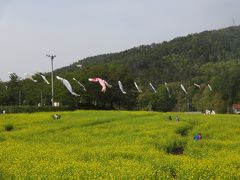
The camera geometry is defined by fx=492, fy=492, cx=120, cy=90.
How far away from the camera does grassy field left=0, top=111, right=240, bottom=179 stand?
18.4 metres

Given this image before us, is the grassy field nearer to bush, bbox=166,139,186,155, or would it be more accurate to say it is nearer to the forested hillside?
bush, bbox=166,139,186,155

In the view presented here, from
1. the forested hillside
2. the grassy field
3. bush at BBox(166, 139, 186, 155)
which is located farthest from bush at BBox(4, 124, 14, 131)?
the forested hillside

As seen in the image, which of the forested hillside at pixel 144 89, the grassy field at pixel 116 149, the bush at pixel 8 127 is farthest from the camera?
the forested hillside at pixel 144 89

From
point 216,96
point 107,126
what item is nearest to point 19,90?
point 216,96

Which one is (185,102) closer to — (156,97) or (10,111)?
(156,97)

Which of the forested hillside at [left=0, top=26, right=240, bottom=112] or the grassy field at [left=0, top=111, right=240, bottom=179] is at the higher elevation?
the forested hillside at [left=0, top=26, right=240, bottom=112]

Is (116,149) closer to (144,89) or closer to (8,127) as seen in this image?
(8,127)

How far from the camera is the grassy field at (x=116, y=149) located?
18.4m

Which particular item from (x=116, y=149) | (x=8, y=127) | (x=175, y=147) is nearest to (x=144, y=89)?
(x=8, y=127)

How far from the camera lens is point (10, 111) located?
2763 inches

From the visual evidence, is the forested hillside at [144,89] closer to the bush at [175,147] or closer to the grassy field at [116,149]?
the grassy field at [116,149]

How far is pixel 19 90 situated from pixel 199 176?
108 meters

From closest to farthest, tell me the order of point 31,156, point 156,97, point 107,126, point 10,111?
point 31,156
point 107,126
point 10,111
point 156,97

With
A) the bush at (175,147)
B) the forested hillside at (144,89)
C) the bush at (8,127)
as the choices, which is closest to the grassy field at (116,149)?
the bush at (175,147)
